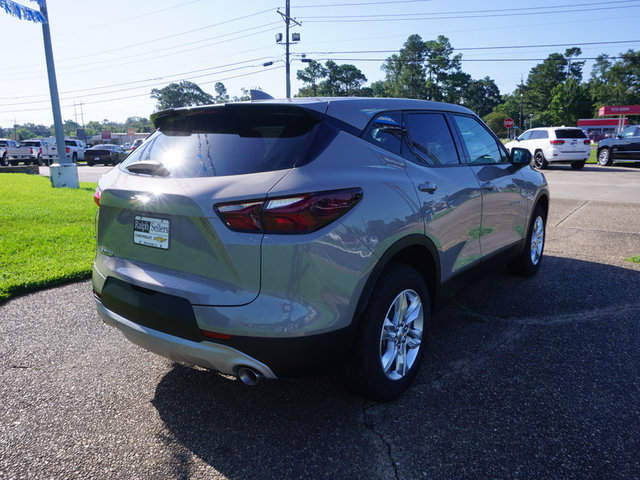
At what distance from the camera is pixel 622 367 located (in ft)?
10.3

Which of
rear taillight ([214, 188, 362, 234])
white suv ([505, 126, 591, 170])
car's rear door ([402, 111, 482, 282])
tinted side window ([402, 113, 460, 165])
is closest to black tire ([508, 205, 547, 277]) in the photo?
car's rear door ([402, 111, 482, 282])

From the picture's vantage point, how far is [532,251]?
509cm

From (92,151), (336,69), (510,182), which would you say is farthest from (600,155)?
(336,69)

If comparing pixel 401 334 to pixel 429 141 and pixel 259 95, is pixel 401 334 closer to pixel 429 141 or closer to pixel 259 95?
pixel 429 141

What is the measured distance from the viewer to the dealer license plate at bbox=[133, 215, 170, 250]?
232 cm

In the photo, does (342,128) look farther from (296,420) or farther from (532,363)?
(532,363)

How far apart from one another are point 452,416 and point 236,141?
6.29 ft

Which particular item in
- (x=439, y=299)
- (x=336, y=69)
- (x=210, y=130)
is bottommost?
(x=439, y=299)

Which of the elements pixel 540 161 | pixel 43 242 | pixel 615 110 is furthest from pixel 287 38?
pixel 615 110

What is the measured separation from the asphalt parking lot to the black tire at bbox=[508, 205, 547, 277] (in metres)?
0.90

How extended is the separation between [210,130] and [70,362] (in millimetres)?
1983

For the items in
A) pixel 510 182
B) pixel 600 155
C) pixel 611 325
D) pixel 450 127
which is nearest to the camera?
pixel 450 127

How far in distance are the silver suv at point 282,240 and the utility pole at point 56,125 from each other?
41.1 ft

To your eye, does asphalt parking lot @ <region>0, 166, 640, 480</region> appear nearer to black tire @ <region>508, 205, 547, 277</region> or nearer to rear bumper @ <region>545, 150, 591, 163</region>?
black tire @ <region>508, 205, 547, 277</region>
